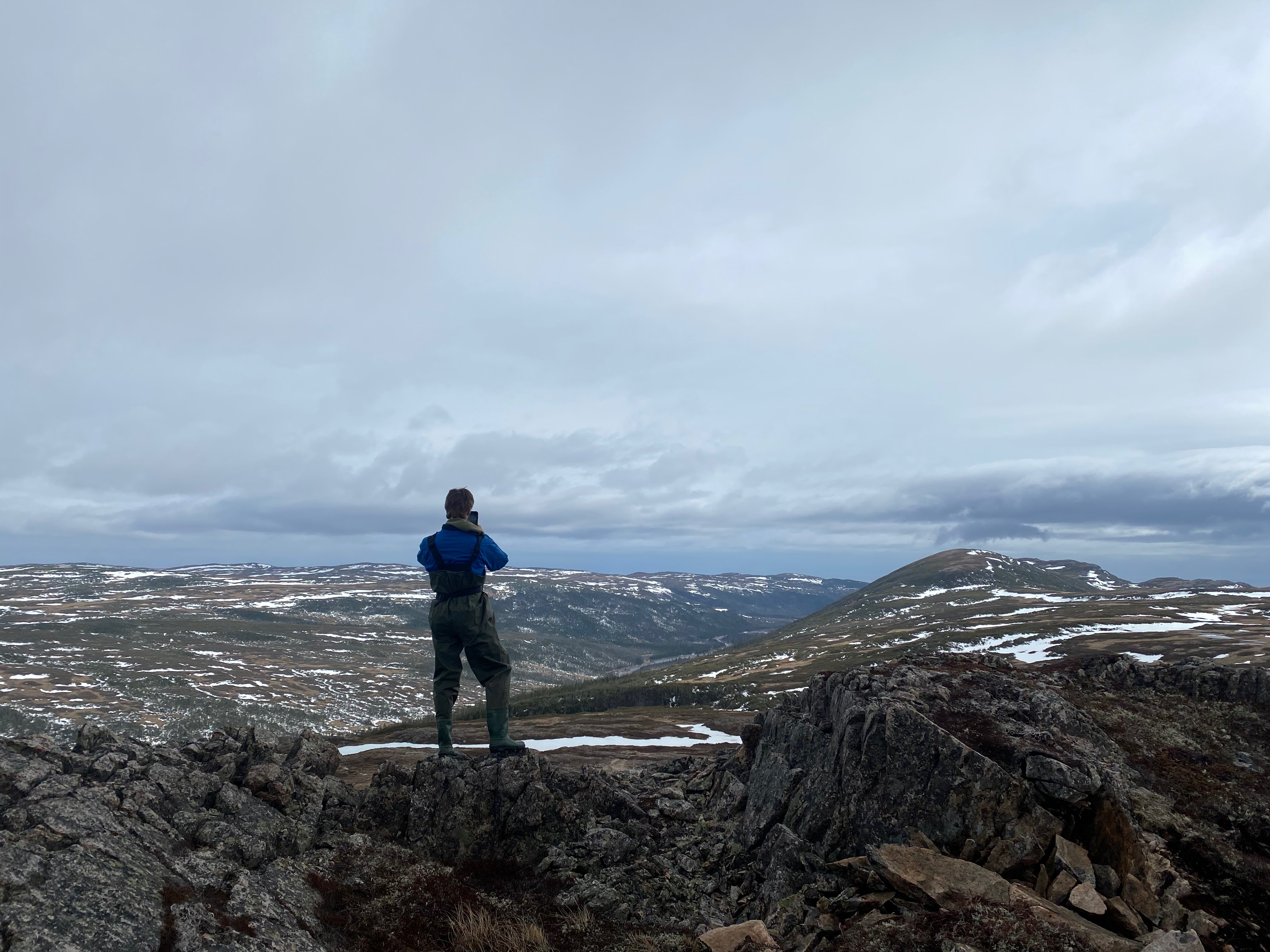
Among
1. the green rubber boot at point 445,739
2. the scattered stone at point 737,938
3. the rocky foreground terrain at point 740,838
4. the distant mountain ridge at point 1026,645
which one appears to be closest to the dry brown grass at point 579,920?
the rocky foreground terrain at point 740,838

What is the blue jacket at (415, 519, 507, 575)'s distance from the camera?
52.0 ft

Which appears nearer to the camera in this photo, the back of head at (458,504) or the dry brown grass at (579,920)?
the dry brown grass at (579,920)

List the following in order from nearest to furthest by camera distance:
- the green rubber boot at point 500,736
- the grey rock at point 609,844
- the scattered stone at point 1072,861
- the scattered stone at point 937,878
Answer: the scattered stone at point 937,878 < the scattered stone at point 1072,861 < the grey rock at point 609,844 < the green rubber boot at point 500,736

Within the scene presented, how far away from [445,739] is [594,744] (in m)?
25.5

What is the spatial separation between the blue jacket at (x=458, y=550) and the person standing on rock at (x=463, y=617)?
0.02m

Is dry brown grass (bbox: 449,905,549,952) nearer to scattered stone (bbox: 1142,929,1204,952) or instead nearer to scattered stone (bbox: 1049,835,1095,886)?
scattered stone (bbox: 1142,929,1204,952)

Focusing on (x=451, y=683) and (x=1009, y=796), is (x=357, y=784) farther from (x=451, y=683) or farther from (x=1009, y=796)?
(x=1009, y=796)

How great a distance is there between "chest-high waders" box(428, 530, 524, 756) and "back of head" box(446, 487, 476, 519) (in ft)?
2.20

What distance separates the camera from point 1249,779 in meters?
13.7

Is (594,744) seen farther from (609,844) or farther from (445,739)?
(609,844)

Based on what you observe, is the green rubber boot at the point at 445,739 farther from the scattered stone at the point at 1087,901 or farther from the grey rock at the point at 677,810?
the scattered stone at the point at 1087,901

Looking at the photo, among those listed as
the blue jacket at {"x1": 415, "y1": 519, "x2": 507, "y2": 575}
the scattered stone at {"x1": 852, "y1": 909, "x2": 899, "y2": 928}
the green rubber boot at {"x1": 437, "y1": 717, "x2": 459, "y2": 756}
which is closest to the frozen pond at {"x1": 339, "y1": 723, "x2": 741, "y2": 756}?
the green rubber boot at {"x1": 437, "y1": 717, "x2": 459, "y2": 756}

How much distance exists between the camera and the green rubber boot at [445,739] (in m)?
16.7

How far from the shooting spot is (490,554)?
16297mm
